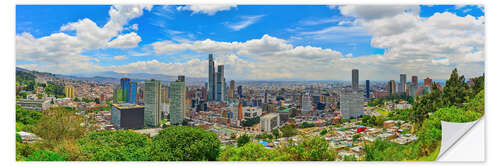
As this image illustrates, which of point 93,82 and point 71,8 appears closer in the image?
point 71,8

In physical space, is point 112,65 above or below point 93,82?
above

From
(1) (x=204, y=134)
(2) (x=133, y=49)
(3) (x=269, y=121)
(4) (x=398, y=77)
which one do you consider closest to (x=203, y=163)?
(1) (x=204, y=134)

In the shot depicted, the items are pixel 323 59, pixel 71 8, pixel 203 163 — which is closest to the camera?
pixel 203 163

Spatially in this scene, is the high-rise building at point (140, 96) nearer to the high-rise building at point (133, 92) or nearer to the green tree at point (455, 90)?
the high-rise building at point (133, 92)

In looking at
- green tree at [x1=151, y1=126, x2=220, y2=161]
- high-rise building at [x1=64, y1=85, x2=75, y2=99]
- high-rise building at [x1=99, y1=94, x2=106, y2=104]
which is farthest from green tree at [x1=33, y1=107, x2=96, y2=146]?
green tree at [x1=151, y1=126, x2=220, y2=161]

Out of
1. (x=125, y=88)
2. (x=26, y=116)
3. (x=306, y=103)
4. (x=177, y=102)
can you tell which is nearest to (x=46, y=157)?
(x=26, y=116)

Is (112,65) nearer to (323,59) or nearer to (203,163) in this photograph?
(203,163)
